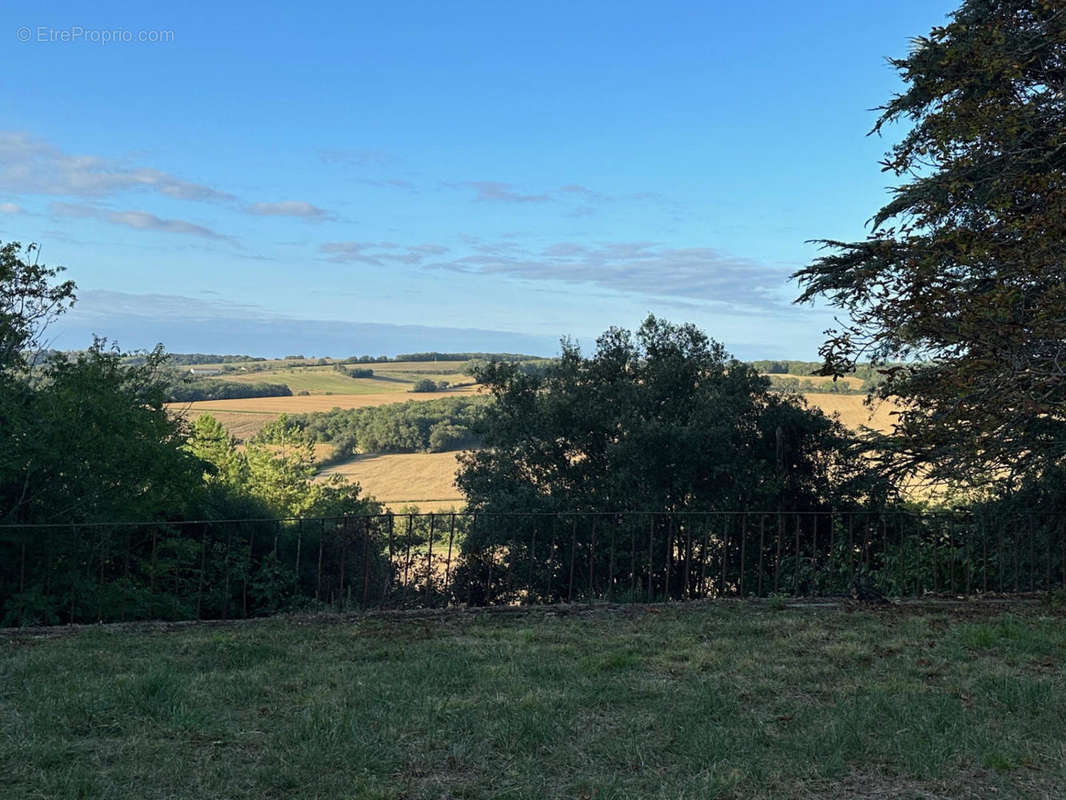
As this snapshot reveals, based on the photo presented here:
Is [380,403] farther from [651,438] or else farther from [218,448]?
[651,438]

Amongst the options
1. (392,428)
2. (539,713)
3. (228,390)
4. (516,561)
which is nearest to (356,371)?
(228,390)

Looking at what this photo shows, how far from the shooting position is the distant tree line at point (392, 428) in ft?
231

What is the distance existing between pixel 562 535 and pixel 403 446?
5058 centimetres

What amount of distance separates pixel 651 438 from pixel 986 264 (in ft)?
42.5

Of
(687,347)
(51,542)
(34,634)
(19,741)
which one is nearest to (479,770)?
(19,741)

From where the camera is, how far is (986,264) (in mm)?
9859

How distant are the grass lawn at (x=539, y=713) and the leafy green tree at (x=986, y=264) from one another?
2.69 meters

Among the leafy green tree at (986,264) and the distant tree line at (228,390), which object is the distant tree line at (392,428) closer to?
the distant tree line at (228,390)

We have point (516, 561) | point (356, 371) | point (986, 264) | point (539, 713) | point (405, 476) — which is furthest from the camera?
point (356, 371)

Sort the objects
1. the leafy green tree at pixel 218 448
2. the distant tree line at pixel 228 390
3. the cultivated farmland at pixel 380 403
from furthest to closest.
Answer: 1. the distant tree line at pixel 228 390
2. the leafy green tree at pixel 218 448
3. the cultivated farmland at pixel 380 403

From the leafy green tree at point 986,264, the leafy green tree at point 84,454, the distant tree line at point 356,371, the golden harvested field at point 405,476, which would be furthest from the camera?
the distant tree line at point 356,371

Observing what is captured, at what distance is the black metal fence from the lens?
553 inches

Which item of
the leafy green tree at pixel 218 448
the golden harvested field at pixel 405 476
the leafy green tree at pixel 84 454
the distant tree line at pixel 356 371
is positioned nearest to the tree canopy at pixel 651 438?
the leafy green tree at pixel 84 454

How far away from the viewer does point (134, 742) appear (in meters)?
5.32
